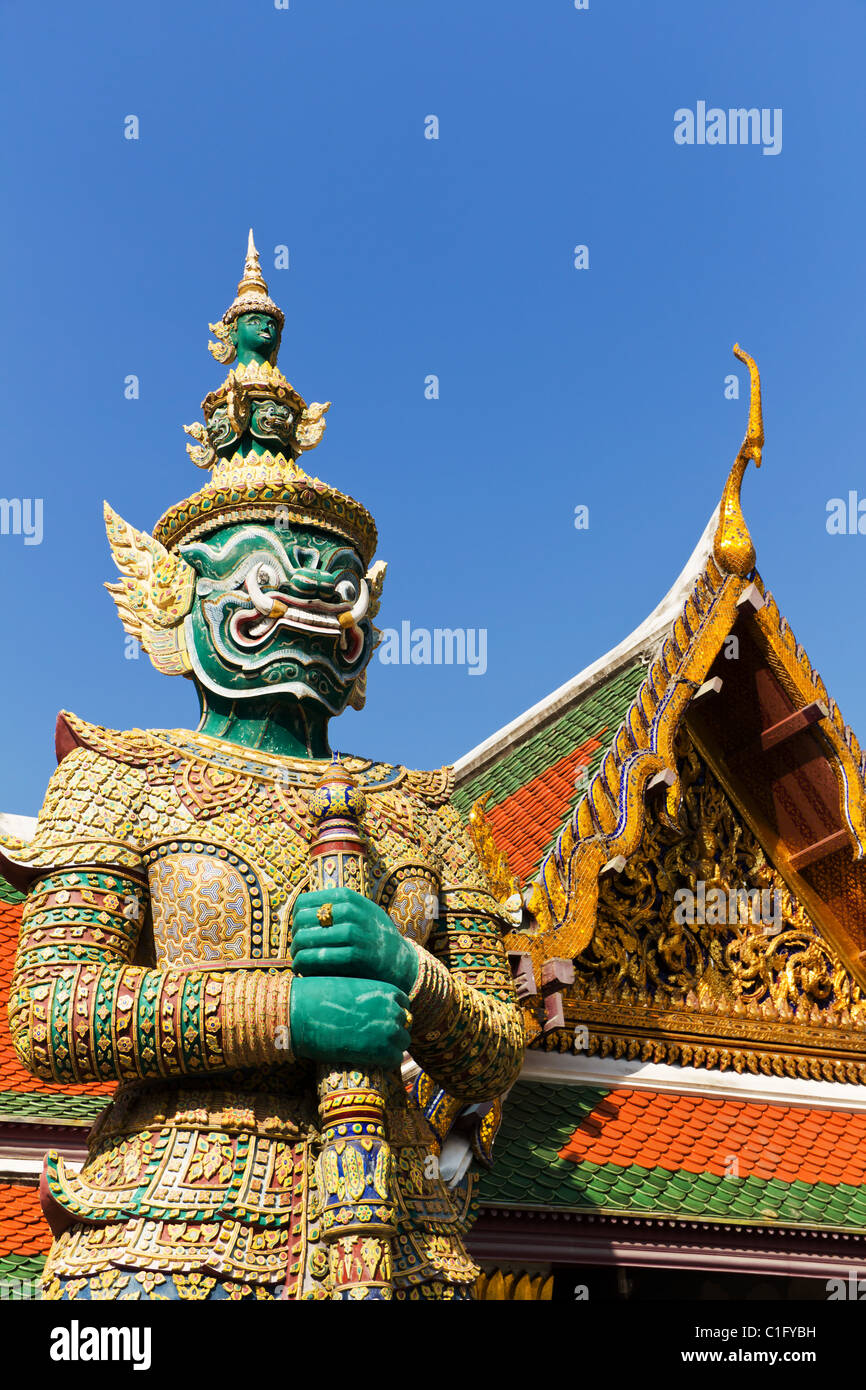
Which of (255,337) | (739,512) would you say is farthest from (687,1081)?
(255,337)

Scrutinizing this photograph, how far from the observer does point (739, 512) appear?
7695mm

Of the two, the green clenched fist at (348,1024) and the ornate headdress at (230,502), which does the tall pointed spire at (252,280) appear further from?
the green clenched fist at (348,1024)

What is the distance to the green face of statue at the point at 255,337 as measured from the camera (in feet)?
18.6

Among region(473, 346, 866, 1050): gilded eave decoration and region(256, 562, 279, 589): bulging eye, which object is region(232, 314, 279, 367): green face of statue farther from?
region(473, 346, 866, 1050): gilded eave decoration

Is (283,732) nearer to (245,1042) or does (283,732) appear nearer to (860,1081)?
(245,1042)

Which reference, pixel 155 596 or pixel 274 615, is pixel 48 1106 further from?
pixel 274 615

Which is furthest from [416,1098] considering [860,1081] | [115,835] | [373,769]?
[860,1081]

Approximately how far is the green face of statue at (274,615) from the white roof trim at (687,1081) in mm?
2456

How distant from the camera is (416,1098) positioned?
5371mm

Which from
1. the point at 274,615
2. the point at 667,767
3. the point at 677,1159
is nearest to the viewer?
the point at 274,615

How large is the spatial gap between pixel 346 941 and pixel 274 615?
1.16 m

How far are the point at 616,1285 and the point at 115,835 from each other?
3.25 meters
